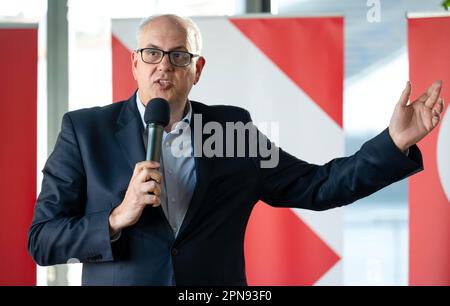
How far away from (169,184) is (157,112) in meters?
0.25

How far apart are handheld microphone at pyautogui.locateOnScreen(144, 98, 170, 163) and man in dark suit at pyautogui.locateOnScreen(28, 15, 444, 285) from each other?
0.40 feet

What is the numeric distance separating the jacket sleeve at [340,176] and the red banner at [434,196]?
1.59 meters

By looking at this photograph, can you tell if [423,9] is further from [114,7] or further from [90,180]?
[90,180]

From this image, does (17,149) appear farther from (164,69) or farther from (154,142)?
(154,142)

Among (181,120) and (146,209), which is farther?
(181,120)

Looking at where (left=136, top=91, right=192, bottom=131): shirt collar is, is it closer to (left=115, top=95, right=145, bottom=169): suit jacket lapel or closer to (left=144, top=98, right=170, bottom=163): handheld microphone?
(left=115, top=95, right=145, bottom=169): suit jacket lapel

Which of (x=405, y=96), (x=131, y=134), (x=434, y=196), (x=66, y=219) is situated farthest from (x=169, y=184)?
(x=434, y=196)

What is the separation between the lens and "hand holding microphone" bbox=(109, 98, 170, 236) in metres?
1.70

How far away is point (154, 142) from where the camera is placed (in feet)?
5.99

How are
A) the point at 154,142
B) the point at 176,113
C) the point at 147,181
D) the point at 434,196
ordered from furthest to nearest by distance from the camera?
1. the point at 434,196
2. the point at 176,113
3. the point at 154,142
4. the point at 147,181

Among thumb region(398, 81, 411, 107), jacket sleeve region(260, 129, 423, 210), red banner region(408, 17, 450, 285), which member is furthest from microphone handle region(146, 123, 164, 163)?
red banner region(408, 17, 450, 285)

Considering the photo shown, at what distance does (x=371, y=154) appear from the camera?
2.12 m

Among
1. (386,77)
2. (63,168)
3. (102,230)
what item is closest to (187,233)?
(102,230)

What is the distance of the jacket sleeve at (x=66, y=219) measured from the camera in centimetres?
191
